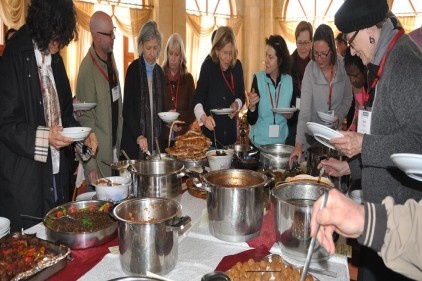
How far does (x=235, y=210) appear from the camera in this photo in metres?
1.38

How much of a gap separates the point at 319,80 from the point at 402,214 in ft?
6.93

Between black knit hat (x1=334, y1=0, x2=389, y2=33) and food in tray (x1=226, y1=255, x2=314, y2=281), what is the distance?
932mm

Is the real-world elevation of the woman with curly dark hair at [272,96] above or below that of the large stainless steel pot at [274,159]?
above

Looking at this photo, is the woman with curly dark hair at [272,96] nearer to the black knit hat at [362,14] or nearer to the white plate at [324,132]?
the white plate at [324,132]

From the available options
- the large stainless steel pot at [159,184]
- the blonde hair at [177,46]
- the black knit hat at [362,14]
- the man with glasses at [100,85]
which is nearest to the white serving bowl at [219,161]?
the large stainless steel pot at [159,184]

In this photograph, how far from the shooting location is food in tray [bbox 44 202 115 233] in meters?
1.38

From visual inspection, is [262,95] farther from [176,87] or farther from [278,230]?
[278,230]

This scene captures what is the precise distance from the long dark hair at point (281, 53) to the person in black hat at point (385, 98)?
1.36 m

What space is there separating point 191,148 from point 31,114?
0.87 metres

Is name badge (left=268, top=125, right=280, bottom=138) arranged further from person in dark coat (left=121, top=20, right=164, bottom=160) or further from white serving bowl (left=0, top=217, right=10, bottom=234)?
white serving bowl (left=0, top=217, right=10, bottom=234)

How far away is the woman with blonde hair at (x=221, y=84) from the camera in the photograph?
3071 millimetres

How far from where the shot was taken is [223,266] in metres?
1.26

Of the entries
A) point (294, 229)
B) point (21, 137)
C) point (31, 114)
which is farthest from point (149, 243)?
point (31, 114)

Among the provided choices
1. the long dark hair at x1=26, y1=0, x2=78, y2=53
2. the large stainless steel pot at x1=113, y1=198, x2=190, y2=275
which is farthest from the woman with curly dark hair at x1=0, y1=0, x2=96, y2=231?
the large stainless steel pot at x1=113, y1=198, x2=190, y2=275
